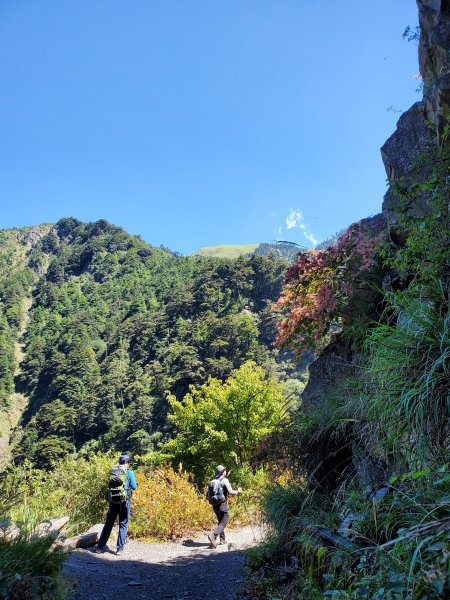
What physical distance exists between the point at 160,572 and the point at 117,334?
249ft

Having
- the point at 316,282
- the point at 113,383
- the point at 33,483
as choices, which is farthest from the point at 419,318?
the point at 113,383

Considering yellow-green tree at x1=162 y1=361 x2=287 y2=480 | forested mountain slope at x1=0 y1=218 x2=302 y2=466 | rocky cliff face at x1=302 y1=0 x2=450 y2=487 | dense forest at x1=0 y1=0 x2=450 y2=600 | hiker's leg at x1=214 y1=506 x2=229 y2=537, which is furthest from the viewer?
forested mountain slope at x1=0 y1=218 x2=302 y2=466

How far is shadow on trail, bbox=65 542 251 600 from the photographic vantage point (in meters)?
4.51

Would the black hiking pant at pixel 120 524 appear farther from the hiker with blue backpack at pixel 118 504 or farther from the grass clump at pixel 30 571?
the grass clump at pixel 30 571

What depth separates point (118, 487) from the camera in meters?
6.64

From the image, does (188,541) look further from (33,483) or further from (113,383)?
(113,383)

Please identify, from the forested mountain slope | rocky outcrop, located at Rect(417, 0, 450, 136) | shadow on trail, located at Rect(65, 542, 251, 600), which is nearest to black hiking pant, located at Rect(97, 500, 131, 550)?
shadow on trail, located at Rect(65, 542, 251, 600)

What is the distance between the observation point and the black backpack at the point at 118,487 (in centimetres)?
659

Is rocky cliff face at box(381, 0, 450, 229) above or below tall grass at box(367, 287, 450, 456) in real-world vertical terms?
above

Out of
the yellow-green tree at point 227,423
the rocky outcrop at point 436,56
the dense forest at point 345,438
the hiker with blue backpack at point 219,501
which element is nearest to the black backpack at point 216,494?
the hiker with blue backpack at point 219,501

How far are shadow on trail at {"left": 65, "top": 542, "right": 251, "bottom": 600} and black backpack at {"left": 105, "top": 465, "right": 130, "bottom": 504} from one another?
76 centimetres

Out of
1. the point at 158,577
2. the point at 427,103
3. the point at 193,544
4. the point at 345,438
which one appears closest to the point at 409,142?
the point at 427,103

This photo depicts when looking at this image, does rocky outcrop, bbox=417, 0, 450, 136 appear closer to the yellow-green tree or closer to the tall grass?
the tall grass

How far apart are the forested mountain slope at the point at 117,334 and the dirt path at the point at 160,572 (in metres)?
19.1
